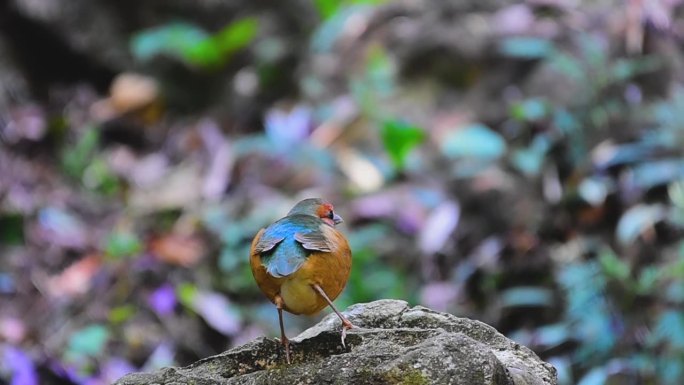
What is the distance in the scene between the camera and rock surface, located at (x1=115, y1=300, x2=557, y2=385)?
1974 mm

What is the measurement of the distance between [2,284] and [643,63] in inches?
205

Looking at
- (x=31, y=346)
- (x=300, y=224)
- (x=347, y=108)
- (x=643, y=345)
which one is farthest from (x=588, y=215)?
(x=300, y=224)

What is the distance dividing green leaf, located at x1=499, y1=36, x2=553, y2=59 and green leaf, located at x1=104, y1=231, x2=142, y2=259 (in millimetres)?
3529

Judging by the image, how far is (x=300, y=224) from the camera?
2.36m

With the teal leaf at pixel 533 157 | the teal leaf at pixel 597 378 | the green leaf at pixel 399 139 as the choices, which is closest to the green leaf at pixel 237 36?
the green leaf at pixel 399 139

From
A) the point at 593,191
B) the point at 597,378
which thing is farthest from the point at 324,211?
the point at 593,191

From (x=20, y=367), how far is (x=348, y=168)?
290cm

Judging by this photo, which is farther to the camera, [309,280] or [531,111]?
[531,111]

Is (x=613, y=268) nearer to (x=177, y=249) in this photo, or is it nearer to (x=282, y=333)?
(x=177, y=249)

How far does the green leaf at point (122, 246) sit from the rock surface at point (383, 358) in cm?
390

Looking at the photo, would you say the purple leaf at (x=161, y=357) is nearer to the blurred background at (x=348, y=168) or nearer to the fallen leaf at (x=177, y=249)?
the blurred background at (x=348, y=168)

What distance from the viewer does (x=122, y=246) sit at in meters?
6.38

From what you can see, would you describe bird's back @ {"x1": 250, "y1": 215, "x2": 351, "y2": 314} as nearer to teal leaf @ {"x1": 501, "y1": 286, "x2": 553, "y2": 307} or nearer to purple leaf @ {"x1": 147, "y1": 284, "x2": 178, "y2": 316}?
purple leaf @ {"x1": 147, "y1": 284, "x2": 178, "y2": 316}

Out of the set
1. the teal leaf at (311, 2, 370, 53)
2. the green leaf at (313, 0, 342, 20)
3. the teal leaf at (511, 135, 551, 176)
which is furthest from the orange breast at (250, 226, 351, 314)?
the green leaf at (313, 0, 342, 20)
